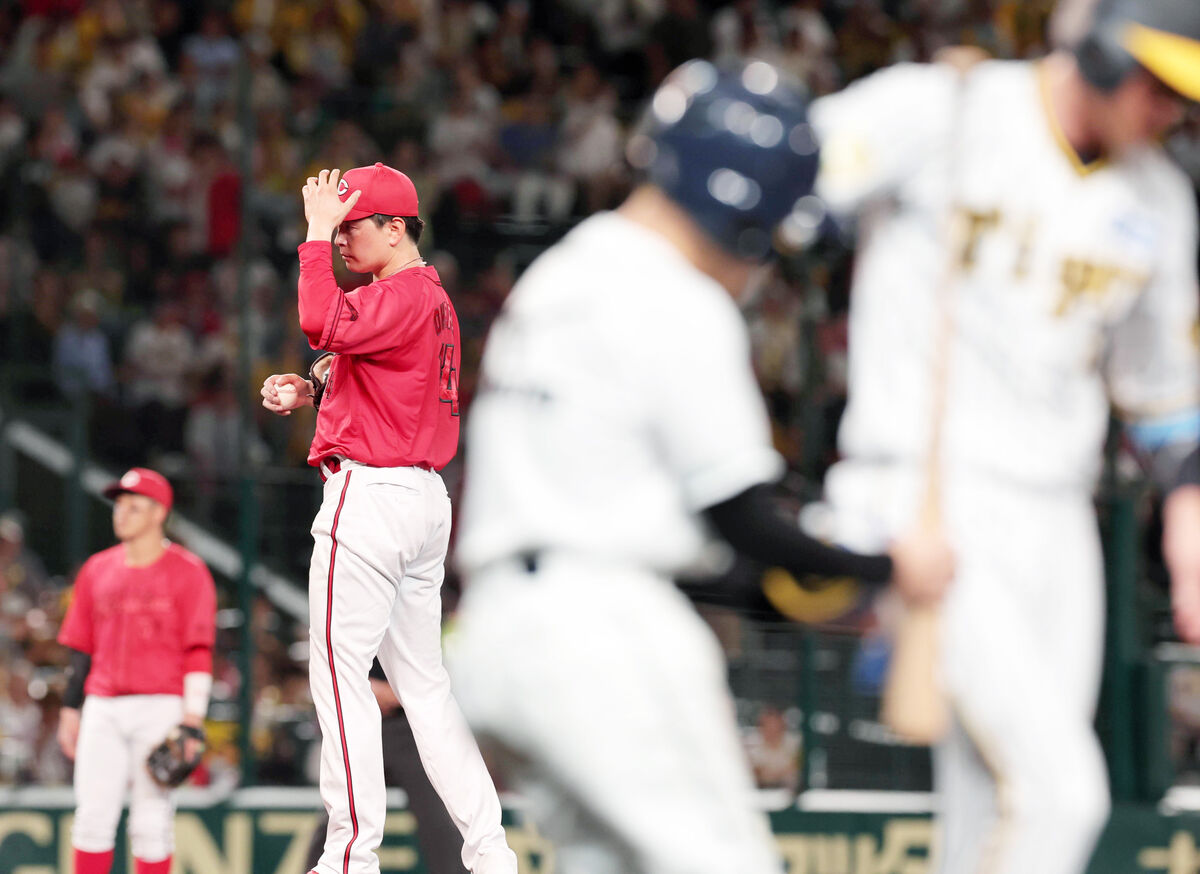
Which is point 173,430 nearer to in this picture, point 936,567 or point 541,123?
point 541,123

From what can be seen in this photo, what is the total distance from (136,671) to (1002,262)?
3653 millimetres

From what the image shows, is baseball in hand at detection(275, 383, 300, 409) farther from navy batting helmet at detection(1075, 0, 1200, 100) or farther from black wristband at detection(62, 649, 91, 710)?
navy batting helmet at detection(1075, 0, 1200, 100)

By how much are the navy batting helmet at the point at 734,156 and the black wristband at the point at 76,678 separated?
13.0 ft

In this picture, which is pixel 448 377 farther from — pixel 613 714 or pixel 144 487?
pixel 613 714

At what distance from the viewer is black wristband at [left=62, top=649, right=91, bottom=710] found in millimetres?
6176

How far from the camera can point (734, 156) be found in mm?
2816

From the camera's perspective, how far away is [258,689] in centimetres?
734

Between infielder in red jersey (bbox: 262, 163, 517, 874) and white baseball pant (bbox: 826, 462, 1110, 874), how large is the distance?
144 centimetres

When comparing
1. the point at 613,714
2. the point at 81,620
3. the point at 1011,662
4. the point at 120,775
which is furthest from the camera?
the point at 81,620

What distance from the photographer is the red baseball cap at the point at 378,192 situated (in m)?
4.75

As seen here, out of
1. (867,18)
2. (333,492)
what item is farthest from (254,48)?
(333,492)

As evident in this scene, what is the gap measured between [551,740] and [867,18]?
1112 cm

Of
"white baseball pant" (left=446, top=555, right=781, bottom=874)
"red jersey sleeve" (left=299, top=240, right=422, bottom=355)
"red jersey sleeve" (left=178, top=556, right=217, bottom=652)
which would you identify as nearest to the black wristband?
"red jersey sleeve" (left=178, top=556, right=217, bottom=652)

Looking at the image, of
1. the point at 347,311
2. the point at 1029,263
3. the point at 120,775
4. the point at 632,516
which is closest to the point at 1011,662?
the point at 1029,263
